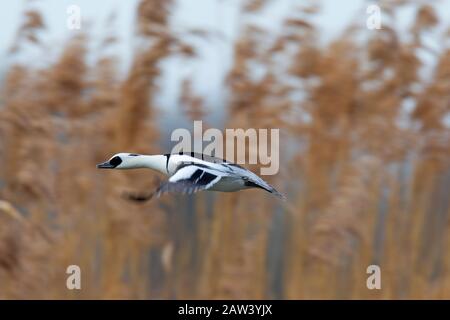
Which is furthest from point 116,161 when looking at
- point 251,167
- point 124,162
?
point 251,167

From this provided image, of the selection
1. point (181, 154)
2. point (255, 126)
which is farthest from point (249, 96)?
point (181, 154)

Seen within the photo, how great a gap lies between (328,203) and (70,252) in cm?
101

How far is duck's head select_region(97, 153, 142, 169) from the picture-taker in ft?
2.82

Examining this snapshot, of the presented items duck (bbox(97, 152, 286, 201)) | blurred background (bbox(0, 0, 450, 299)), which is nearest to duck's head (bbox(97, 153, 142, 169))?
duck (bbox(97, 152, 286, 201))

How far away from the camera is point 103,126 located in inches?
107

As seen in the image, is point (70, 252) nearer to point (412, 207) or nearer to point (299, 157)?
point (299, 157)

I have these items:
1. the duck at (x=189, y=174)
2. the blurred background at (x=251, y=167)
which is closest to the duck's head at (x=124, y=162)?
the duck at (x=189, y=174)

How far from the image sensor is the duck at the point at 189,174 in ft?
2.80

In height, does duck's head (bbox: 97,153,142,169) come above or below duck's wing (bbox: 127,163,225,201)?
above

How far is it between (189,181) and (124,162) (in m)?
0.08

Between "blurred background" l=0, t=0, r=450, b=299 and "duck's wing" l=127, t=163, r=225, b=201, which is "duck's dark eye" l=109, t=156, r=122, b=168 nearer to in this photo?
"duck's wing" l=127, t=163, r=225, b=201

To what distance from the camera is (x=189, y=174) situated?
0.89m

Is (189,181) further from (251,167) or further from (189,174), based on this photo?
(251,167)

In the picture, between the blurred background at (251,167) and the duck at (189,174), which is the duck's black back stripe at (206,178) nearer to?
the duck at (189,174)
